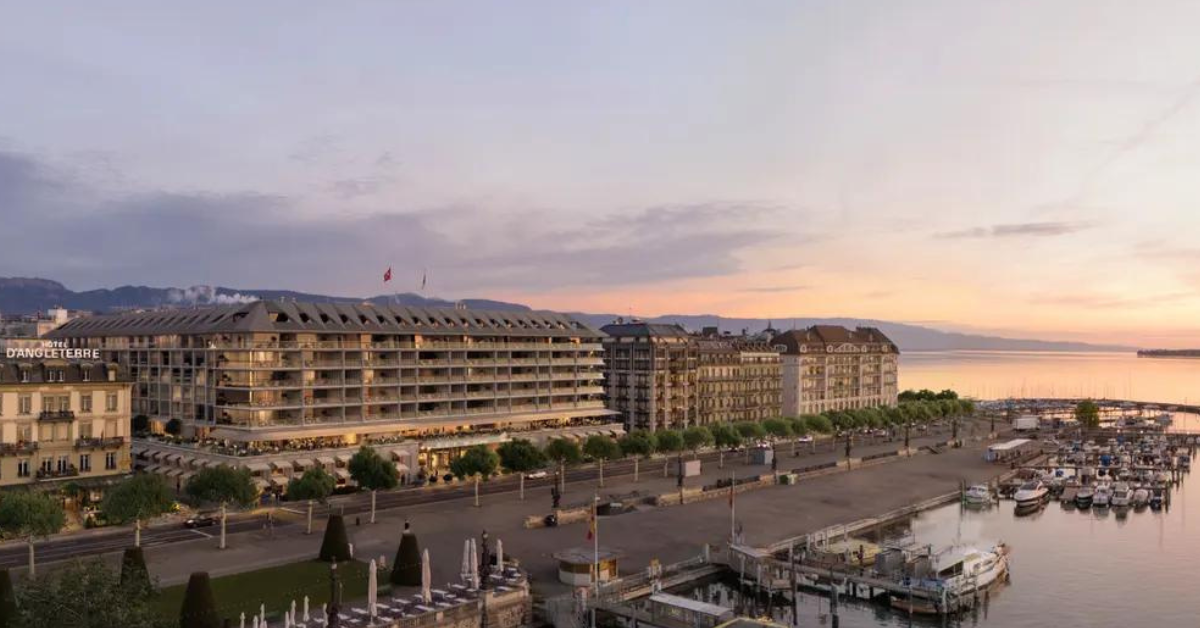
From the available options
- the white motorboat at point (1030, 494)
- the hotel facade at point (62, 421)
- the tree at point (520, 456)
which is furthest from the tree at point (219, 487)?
the white motorboat at point (1030, 494)

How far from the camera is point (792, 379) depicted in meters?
199

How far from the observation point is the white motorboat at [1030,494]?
111 metres

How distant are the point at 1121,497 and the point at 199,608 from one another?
109260 mm

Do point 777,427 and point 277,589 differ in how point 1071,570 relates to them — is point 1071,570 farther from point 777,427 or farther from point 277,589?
point 777,427

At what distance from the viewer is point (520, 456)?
108 metres

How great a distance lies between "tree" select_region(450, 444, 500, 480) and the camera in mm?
101812

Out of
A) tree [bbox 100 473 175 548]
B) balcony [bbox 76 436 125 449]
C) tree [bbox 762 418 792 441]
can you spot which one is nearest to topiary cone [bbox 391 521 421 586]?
tree [bbox 100 473 175 548]

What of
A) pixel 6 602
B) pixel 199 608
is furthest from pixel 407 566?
pixel 6 602

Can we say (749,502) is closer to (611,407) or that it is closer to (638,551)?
(638,551)

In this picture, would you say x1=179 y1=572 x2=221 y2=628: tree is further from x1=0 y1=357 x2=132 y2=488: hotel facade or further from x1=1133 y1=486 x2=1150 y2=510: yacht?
x1=1133 y1=486 x2=1150 y2=510: yacht

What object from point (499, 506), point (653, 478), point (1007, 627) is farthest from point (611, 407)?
point (1007, 627)

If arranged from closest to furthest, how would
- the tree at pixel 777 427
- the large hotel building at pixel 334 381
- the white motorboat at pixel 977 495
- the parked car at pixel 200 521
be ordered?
1. the parked car at pixel 200 521
2. the large hotel building at pixel 334 381
3. the white motorboat at pixel 977 495
4. the tree at pixel 777 427

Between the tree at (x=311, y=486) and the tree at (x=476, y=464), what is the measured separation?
62.7 ft

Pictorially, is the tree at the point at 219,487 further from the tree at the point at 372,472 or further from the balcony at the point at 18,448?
the balcony at the point at 18,448
